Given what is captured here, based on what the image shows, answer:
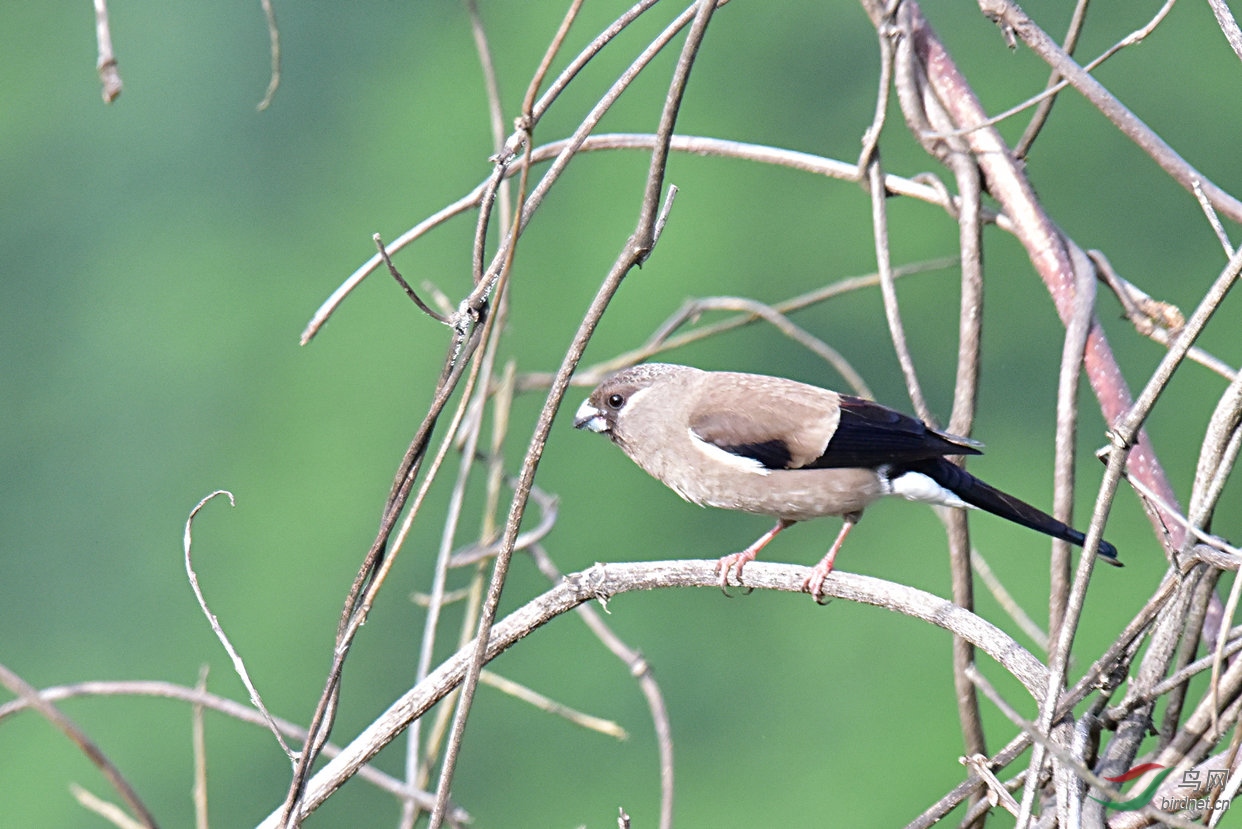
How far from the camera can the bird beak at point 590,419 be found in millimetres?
2699

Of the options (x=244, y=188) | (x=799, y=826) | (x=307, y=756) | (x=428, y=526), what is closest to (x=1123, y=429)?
(x=307, y=756)

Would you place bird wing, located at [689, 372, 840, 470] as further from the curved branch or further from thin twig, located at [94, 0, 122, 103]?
thin twig, located at [94, 0, 122, 103]

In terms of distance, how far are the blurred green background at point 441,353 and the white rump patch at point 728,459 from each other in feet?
9.66

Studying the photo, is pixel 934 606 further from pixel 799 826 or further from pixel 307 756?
pixel 799 826

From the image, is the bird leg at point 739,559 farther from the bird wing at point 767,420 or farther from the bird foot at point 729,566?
the bird wing at point 767,420

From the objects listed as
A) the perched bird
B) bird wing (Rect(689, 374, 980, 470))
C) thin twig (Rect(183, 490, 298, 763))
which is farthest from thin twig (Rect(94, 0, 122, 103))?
bird wing (Rect(689, 374, 980, 470))

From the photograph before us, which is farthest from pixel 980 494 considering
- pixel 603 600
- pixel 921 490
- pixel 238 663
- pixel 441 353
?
pixel 441 353

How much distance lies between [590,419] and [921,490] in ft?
2.41

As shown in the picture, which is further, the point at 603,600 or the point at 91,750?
the point at 603,600

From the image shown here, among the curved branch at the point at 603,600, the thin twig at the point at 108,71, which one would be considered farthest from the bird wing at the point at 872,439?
the thin twig at the point at 108,71

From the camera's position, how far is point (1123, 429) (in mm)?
1178

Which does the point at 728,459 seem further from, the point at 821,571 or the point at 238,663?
the point at 238,663

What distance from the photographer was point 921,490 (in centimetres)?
244

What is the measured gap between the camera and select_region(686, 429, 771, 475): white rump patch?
97.6 inches
